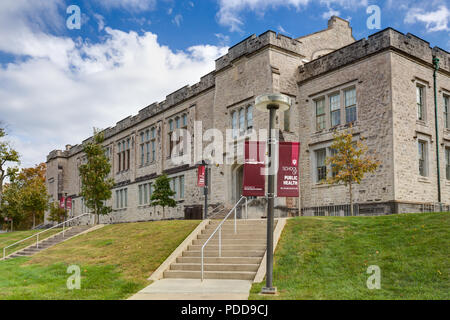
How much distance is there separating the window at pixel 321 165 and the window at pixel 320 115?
4.10ft

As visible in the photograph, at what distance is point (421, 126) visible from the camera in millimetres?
22344

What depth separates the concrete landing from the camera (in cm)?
1022

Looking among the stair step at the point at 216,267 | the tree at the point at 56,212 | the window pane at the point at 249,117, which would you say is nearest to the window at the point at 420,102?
the window pane at the point at 249,117

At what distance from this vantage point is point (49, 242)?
82.7 ft

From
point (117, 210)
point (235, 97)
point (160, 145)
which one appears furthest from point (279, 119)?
point (117, 210)

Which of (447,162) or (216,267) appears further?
(447,162)

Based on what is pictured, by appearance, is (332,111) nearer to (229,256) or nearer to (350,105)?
(350,105)

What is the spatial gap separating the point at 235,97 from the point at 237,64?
193 centimetres

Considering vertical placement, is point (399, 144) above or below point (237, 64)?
below

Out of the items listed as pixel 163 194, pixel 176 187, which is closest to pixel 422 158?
pixel 163 194

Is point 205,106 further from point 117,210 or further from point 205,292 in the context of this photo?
point 205,292

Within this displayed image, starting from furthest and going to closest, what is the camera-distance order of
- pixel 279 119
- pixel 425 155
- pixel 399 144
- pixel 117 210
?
pixel 117 210 < pixel 279 119 < pixel 425 155 < pixel 399 144

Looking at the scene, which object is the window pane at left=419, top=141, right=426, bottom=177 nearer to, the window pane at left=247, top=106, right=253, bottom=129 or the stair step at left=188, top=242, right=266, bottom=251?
the window pane at left=247, top=106, right=253, bottom=129

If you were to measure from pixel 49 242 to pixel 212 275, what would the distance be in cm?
1544
